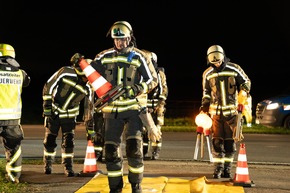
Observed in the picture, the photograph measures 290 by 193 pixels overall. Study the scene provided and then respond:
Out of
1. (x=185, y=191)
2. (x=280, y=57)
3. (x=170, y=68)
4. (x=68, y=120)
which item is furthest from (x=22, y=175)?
(x=280, y=57)

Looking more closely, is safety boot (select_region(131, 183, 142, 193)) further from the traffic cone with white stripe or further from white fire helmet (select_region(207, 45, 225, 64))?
white fire helmet (select_region(207, 45, 225, 64))

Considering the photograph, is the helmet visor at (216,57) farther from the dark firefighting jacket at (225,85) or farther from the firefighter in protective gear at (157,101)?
the firefighter in protective gear at (157,101)

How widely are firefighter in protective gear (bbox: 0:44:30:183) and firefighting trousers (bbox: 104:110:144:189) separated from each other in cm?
181

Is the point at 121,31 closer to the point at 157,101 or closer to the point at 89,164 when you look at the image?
the point at 89,164

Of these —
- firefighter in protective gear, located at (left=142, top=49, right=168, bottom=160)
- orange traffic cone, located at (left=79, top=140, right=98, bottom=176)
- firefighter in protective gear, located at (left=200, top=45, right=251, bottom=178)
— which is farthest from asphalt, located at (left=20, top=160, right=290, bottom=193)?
firefighter in protective gear, located at (left=142, top=49, right=168, bottom=160)

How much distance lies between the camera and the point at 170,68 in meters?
63.4

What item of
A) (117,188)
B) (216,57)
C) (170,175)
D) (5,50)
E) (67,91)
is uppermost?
(216,57)

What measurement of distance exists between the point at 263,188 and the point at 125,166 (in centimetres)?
312

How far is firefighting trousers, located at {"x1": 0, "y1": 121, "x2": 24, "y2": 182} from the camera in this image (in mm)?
10078

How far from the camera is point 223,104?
37.3 ft

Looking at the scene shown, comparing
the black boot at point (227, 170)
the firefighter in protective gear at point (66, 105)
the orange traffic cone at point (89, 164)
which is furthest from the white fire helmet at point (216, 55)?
the orange traffic cone at point (89, 164)

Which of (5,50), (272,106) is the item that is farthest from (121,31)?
(272,106)

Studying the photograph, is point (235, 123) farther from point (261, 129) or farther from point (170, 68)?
point (170, 68)

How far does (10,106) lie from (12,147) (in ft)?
1.99
